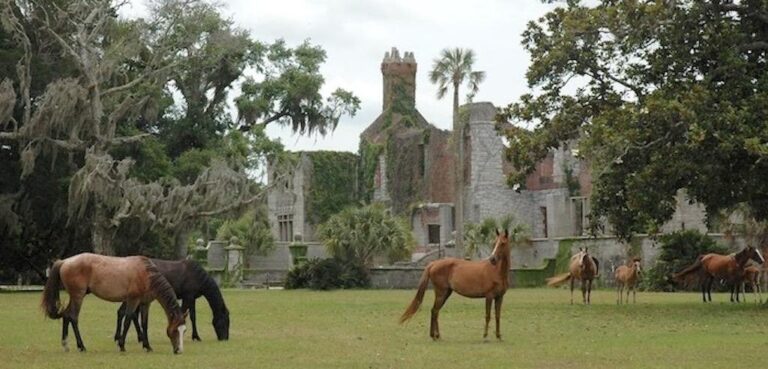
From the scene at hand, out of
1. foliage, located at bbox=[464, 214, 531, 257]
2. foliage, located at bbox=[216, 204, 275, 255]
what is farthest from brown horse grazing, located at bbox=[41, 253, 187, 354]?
foliage, located at bbox=[216, 204, 275, 255]

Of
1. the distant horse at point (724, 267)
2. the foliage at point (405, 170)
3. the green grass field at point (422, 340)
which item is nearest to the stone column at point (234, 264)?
the foliage at point (405, 170)

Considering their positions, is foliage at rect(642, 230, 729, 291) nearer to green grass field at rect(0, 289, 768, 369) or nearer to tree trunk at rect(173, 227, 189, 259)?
green grass field at rect(0, 289, 768, 369)

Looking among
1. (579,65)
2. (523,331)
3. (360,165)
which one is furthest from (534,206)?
(523,331)

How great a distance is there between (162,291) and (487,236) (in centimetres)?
3732

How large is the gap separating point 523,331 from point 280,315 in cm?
718

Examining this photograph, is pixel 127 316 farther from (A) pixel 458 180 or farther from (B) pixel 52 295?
(A) pixel 458 180

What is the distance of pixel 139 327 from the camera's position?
17.0 m

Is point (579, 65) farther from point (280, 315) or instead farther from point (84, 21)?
point (84, 21)

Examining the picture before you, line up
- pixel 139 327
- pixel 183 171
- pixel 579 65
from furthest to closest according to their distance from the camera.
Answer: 1. pixel 183 171
2. pixel 579 65
3. pixel 139 327

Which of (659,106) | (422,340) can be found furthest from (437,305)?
(659,106)

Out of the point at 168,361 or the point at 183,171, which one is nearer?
the point at 168,361

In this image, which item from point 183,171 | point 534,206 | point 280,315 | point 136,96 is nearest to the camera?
point 280,315

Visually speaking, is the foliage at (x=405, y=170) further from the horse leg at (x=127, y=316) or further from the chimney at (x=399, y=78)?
the horse leg at (x=127, y=316)

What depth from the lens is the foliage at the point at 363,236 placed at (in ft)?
162
